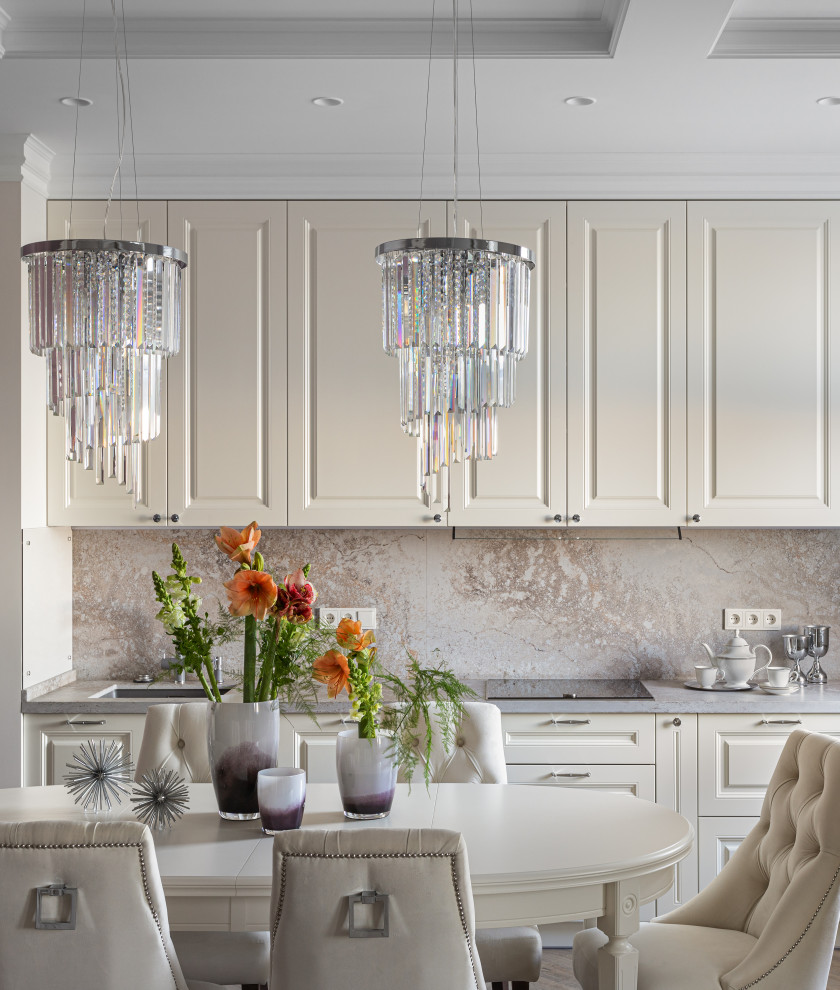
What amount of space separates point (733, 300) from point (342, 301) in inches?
52.4

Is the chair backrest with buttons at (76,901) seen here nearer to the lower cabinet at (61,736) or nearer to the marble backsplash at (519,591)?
the lower cabinet at (61,736)

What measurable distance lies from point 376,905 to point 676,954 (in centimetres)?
90

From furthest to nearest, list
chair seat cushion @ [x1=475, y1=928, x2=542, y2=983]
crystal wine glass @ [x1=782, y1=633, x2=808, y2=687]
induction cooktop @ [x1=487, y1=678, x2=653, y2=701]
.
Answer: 1. crystal wine glass @ [x1=782, y1=633, x2=808, y2=687]
2. induction cooktop @ [x1=487, y1=678, x2=653, y2=701]
3. chair seat cushion @ [x1=475, y1=928, x2=542, y2=983]

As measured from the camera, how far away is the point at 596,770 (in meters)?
3.30

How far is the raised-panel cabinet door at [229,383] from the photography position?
3.50 m

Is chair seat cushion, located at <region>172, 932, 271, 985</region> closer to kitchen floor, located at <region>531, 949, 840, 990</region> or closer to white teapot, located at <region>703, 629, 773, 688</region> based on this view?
kitchen floor, located at <region>531, 949, 840, 990</region>

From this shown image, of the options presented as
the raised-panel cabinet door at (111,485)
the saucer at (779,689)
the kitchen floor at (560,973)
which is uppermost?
the raised-panel cabinet door at (111,485)

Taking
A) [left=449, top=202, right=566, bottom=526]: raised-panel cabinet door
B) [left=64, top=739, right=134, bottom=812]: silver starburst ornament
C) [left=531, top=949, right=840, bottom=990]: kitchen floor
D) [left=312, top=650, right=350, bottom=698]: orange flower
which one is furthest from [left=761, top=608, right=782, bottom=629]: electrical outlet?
[left=64, top=739, right=134, bottom=812]: silver starburst ornament

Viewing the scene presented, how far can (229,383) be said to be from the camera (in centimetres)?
350

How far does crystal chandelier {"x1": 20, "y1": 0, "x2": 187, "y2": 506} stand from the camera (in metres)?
1.96

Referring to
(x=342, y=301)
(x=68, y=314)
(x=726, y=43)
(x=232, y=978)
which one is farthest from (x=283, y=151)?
(x=232, y=978)

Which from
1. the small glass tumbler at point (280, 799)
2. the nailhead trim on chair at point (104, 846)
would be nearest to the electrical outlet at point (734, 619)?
the small glass tumbler at point (280, 799)

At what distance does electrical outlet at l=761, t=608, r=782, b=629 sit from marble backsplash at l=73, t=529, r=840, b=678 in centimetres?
3

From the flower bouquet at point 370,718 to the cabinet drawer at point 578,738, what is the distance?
51.1 inches
